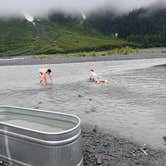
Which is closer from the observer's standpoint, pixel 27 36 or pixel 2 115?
pixel 2 115

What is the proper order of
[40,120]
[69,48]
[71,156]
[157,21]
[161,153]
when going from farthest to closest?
[157,21]
[69,48]
[161,153]
[40,120]
[71,156]

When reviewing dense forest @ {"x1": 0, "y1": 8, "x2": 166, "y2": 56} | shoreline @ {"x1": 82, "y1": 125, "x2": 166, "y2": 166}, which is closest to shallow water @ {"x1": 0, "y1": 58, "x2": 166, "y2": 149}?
shoreline @ {"x1": 82, "y1": 125, "x2": 166, "y2": 166}

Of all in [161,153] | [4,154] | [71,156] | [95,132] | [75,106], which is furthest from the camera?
[75,106]

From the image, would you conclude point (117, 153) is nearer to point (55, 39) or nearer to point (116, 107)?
point (116, 107)

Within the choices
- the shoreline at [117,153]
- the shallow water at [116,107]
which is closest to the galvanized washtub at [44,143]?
the shoreline at [117,153]

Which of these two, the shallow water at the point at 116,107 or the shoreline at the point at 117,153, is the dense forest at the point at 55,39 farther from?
the shoreline at the point at 117,153

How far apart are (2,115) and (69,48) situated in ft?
425

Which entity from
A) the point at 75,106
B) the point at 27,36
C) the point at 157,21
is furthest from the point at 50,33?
the point at 75,106

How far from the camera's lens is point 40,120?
749cm

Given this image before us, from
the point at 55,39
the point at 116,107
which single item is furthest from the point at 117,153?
the point at 55,39

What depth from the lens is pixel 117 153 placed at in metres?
8.27

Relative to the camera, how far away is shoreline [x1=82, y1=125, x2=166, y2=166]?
25.0 feet

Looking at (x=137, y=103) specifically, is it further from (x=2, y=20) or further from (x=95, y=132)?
(x=2, y=20)

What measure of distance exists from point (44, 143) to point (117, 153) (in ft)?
10.2
